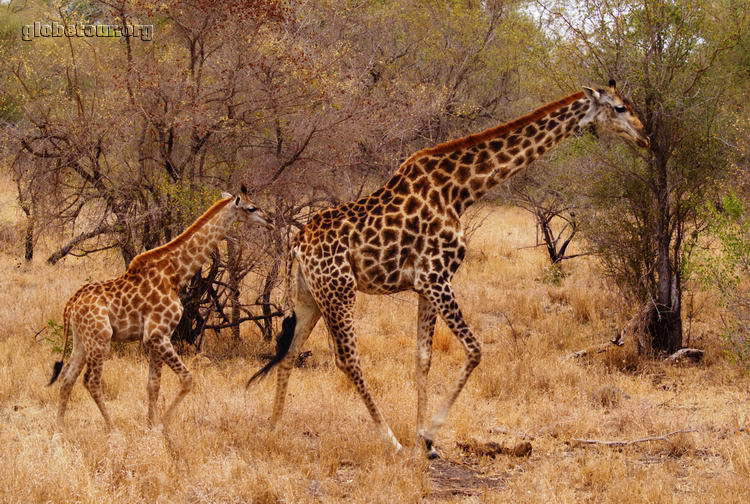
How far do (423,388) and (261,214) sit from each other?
210cm

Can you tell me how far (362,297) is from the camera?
1293 cm

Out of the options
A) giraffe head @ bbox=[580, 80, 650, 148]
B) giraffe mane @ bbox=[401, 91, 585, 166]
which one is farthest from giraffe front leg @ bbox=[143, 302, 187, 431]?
giraffe head @ bbox=[580, 80, 650, 148]

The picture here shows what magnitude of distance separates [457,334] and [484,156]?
1.52m

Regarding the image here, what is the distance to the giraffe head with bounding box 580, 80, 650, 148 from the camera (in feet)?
23.8

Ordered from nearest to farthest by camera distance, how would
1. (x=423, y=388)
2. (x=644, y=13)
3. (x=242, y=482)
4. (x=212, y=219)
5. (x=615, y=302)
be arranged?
(x=242, y=482) < (x=423, y=388) < (x=212, y=219) < (x=644, y=13) < (x=615, y=302)

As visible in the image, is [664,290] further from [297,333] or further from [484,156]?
[297,333]

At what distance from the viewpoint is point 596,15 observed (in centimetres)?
1023

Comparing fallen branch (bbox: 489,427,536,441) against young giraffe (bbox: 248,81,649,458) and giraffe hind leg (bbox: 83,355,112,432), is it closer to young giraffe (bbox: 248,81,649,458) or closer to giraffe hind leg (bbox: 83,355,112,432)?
young giraffe (bbox: 248,81,649,458)

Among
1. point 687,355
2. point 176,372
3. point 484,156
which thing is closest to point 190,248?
point 176,372

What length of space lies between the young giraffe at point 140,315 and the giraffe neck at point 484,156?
6.36ft

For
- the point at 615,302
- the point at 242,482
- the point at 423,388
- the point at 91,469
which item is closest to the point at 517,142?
the point at 423,388

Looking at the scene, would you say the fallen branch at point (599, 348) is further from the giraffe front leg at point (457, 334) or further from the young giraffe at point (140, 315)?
the young giraffe at point (140, 315)

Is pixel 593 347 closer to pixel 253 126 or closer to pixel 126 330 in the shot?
pixel 253 126

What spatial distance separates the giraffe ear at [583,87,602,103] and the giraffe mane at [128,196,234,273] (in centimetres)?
321
